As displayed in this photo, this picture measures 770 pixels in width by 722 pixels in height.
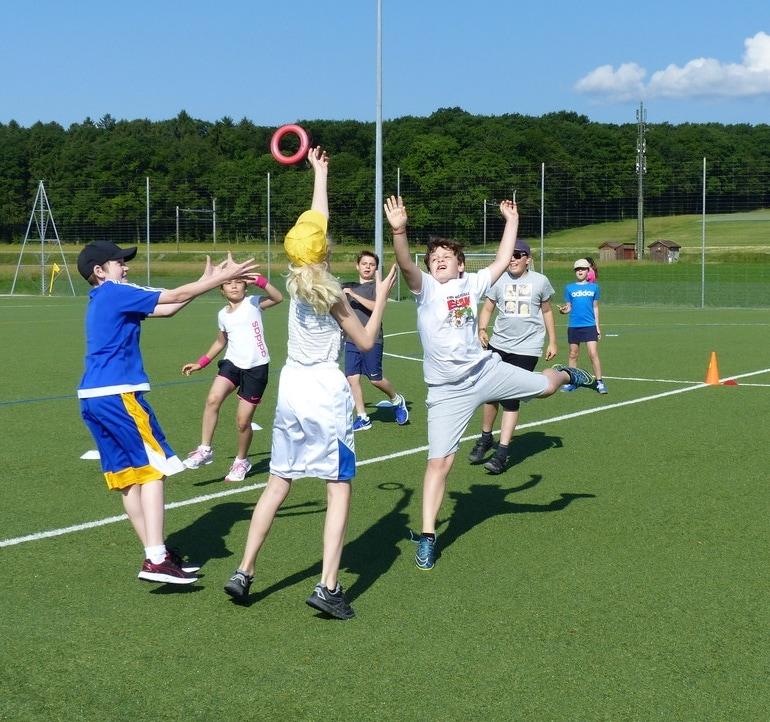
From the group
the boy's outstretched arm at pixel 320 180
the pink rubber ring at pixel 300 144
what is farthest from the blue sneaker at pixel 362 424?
the boy's outstretched arm at pixel 320 180

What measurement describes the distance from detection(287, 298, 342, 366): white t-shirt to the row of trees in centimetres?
4005

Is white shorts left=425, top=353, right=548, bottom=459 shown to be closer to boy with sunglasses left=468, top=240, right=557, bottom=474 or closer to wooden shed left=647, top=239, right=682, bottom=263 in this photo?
boy with sunglasses left=468, top=240, right=557, bottom=474

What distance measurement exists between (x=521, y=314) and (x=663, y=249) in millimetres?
47682

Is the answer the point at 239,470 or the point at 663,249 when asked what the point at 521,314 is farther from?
the point at 663,249

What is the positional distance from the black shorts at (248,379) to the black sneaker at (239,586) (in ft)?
11.0

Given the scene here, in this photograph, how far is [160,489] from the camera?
18.9ft

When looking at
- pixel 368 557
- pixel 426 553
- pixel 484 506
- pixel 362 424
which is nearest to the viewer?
pixel 426 553

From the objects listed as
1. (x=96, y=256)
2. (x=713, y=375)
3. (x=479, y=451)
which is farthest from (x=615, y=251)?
(x=96, y=256)

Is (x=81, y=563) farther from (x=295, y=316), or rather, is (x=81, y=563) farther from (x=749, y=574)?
(x=749, y=574)

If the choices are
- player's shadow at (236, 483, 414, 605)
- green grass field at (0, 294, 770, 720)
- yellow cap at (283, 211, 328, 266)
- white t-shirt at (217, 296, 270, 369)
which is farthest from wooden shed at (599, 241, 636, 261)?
yellow cap at (283, 211, 328, 266)

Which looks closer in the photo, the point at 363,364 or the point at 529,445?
the point at 529,445

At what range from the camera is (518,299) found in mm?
9773

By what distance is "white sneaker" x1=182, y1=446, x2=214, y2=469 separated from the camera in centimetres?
884

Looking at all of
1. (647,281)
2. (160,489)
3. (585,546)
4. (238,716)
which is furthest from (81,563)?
(647,281)
